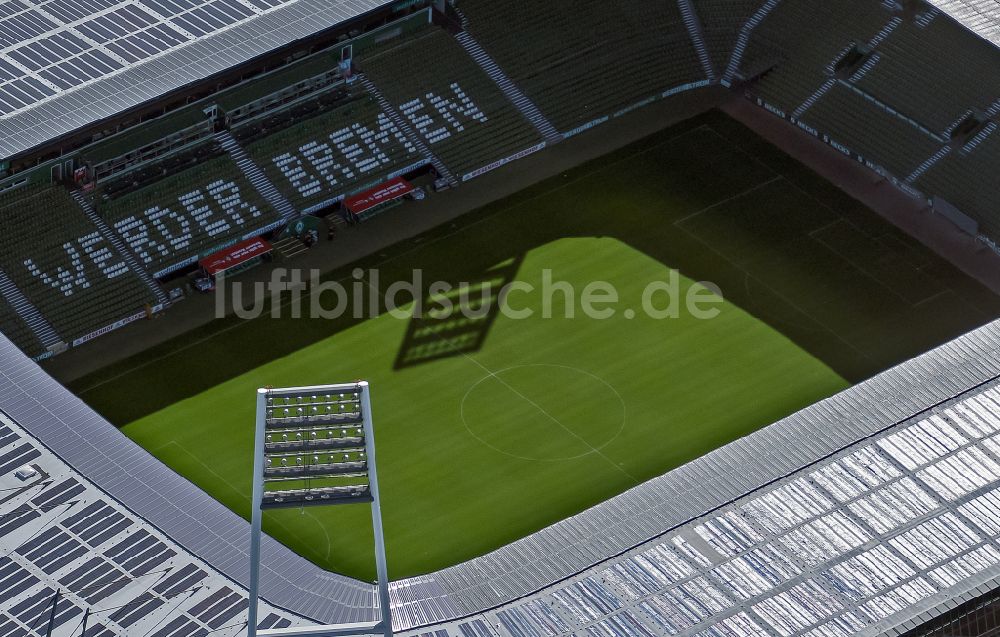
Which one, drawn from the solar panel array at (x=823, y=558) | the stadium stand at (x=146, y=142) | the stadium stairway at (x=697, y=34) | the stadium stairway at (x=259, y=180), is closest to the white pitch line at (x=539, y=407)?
the stadium stairway at (x=259, y=180)

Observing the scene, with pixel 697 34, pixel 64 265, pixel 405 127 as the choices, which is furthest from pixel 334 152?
pixel 697 34

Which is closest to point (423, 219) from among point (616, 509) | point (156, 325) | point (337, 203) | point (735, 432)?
point (337, 203)

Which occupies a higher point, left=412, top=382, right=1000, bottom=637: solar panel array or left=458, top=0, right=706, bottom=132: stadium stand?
left=458, top=0, right=706, bottom=132: stadium stand

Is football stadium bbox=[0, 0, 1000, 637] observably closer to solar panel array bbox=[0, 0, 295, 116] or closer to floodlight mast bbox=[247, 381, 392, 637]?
solar panel array bbox=[0, 0, 295, 116]

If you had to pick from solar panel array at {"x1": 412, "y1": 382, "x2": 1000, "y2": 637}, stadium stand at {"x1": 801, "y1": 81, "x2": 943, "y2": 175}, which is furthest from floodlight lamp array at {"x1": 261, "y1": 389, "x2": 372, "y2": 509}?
stadium stand at {"x1": 801, "y1": 81, "x2": 943, "y2": 175}

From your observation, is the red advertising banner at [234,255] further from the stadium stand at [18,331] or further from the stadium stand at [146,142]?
the stadium stand at [18,331]

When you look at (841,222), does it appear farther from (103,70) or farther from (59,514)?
(59,514)
